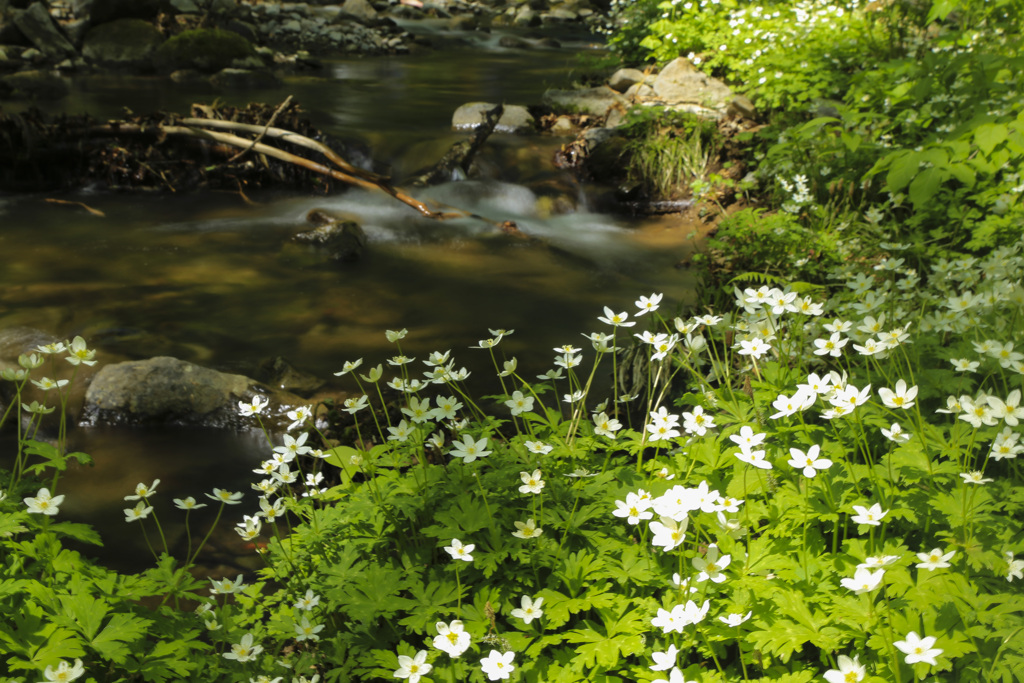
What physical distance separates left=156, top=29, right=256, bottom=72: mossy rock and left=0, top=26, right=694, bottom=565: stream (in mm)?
6501

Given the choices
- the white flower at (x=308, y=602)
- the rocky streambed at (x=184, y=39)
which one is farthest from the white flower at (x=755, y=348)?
the rocky streambed at (x=184, y=39)

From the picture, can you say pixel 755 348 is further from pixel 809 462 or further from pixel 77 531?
pixel 77 531

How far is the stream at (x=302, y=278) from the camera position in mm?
4914

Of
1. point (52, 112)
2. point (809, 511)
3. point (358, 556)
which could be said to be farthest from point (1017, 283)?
point (52, 112)

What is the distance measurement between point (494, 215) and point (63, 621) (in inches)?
308

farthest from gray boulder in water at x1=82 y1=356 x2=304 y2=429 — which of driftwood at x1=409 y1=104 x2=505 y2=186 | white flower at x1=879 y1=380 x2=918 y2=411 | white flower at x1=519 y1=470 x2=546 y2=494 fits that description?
driftwood at x1=409 y1=104 x2=505 y2=186

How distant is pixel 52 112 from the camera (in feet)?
38.5

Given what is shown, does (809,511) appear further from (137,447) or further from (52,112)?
(52,112)

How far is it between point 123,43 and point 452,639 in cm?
1870

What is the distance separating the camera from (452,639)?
76.4 inches

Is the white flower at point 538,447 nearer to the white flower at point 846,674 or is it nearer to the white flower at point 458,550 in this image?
the white flower at point 458,550

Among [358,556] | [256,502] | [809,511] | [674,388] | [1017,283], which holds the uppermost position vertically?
[1017,283]

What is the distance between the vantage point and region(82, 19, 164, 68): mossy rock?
16172mm

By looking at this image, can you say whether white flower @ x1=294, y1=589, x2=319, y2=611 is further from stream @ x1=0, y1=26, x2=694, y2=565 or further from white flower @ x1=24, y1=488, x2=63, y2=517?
stream @ x1=0, y1=26, x2=694, y2=565
